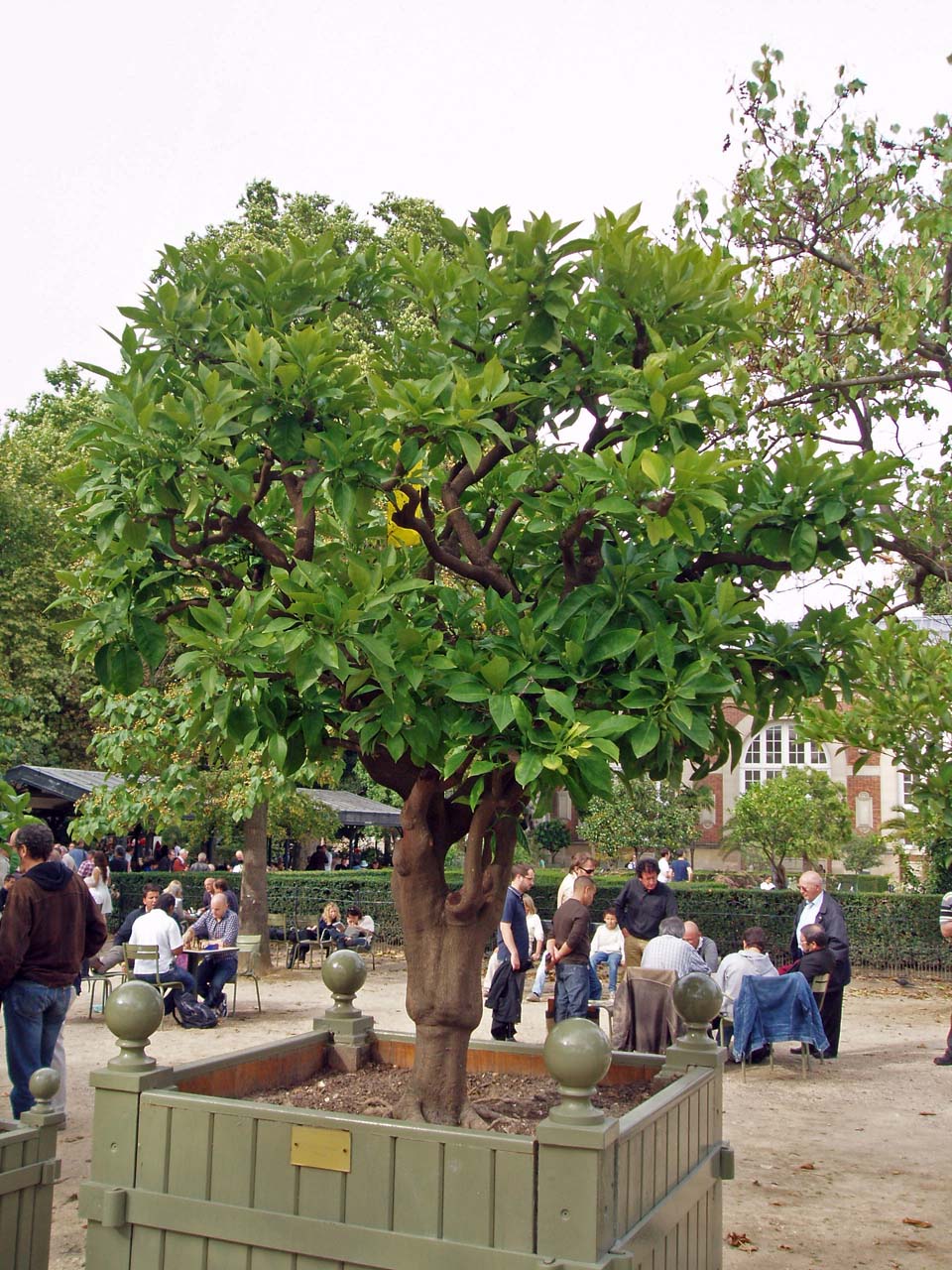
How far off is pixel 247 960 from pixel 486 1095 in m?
11.5

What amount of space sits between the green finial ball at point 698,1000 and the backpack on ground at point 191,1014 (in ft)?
26.4

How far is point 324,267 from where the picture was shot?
4.30m

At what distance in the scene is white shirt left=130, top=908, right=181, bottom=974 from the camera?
11516 millimetres

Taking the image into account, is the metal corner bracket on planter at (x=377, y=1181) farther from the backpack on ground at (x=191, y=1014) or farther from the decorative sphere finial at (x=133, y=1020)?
the backpack on ground at (x=191, y=1014)

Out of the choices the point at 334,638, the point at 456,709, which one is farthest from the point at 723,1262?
the point at 334,638

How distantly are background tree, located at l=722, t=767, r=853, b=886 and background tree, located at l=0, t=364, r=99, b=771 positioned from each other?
647 inches

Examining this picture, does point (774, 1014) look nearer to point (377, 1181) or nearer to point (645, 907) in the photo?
point (645, 907)

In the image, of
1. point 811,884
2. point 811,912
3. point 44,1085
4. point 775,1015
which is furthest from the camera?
point 811,912

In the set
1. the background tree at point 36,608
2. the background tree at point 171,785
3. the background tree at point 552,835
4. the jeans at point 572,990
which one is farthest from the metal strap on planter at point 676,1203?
the background tree at point 552,835

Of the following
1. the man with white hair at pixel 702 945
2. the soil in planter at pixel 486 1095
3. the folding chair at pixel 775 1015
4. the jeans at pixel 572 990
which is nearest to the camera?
the soil in planter at pixel 486 1095

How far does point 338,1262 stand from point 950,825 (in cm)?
444

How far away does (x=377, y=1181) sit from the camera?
12.1 ft


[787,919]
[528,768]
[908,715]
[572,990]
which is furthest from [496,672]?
[787,919]

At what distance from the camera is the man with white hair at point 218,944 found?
12.6 meters
